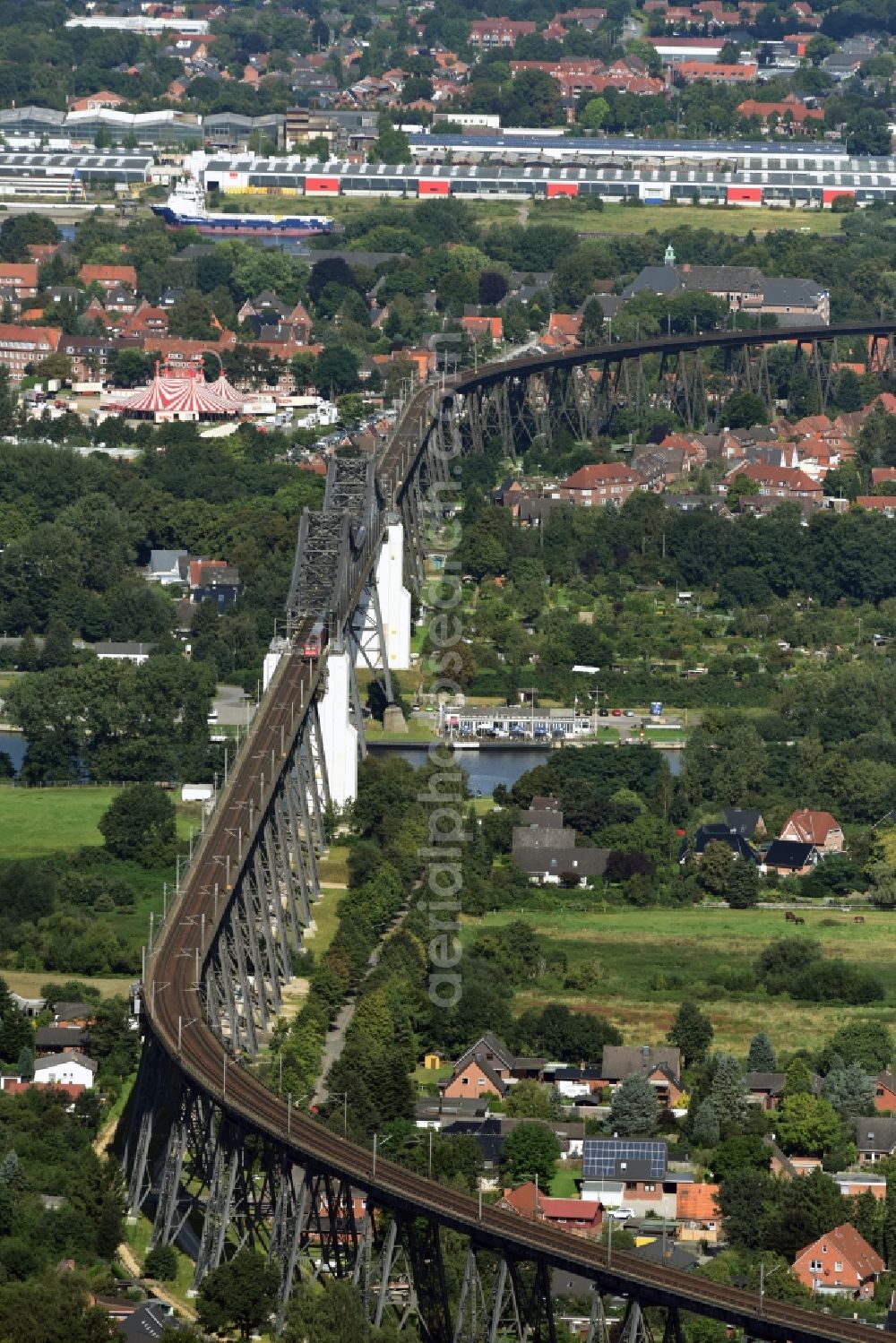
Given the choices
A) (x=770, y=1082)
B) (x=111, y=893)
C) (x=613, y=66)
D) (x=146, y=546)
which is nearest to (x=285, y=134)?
(x=613, y=66)

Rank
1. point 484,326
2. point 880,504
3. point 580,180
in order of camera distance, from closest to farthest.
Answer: point 880,504
point 484,326
point 580,180

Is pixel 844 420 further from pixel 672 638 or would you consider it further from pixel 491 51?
pixel 491 51

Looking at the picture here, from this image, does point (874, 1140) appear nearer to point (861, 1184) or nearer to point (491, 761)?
point (861, 1184)

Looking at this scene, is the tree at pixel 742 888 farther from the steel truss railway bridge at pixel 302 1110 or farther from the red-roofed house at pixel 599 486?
the red-roofed house at pixel 599 486

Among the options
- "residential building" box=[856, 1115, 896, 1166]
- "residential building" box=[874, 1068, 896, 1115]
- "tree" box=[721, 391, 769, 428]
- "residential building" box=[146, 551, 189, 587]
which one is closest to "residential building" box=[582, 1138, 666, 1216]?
"residential building" box=[856, 1115, 896, 1166]

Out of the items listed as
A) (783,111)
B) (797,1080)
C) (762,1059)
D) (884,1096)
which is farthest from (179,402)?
(783,111)

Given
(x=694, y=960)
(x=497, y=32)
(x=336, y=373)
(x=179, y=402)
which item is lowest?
(x=497, y=32)

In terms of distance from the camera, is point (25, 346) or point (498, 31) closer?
point (25, 346)
